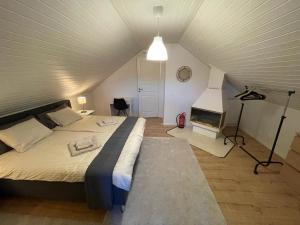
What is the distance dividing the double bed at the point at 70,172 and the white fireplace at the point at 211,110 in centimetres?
221

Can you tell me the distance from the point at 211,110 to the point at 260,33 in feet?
7.32

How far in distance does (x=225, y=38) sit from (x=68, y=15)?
189cm

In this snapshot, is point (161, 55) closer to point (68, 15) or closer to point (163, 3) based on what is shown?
point (163, 3)

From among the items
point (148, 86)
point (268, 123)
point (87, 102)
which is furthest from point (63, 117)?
point (268, 123)

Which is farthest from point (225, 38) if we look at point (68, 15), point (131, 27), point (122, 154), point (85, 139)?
point (85, 139)

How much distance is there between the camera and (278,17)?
115 centimetres

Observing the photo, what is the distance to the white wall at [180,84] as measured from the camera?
154 inches

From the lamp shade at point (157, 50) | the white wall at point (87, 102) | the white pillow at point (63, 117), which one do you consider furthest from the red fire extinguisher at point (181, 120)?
the white wall at point (87, 102)

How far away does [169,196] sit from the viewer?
1.94 metres

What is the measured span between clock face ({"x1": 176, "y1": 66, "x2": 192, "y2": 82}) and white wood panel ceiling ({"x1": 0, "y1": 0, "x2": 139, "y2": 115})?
215cm

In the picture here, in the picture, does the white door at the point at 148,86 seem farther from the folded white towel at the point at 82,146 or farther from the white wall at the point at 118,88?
the folded white towel at the point at 82,146

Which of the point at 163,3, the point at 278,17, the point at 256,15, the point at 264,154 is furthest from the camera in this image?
the point at 264,154

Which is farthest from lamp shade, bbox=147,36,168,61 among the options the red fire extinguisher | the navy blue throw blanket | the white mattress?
the red fire extinguisher

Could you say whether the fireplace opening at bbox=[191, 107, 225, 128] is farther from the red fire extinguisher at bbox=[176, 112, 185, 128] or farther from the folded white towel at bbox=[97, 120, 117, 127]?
the folded white towel at bbox=[97, 120, 117, 127]
